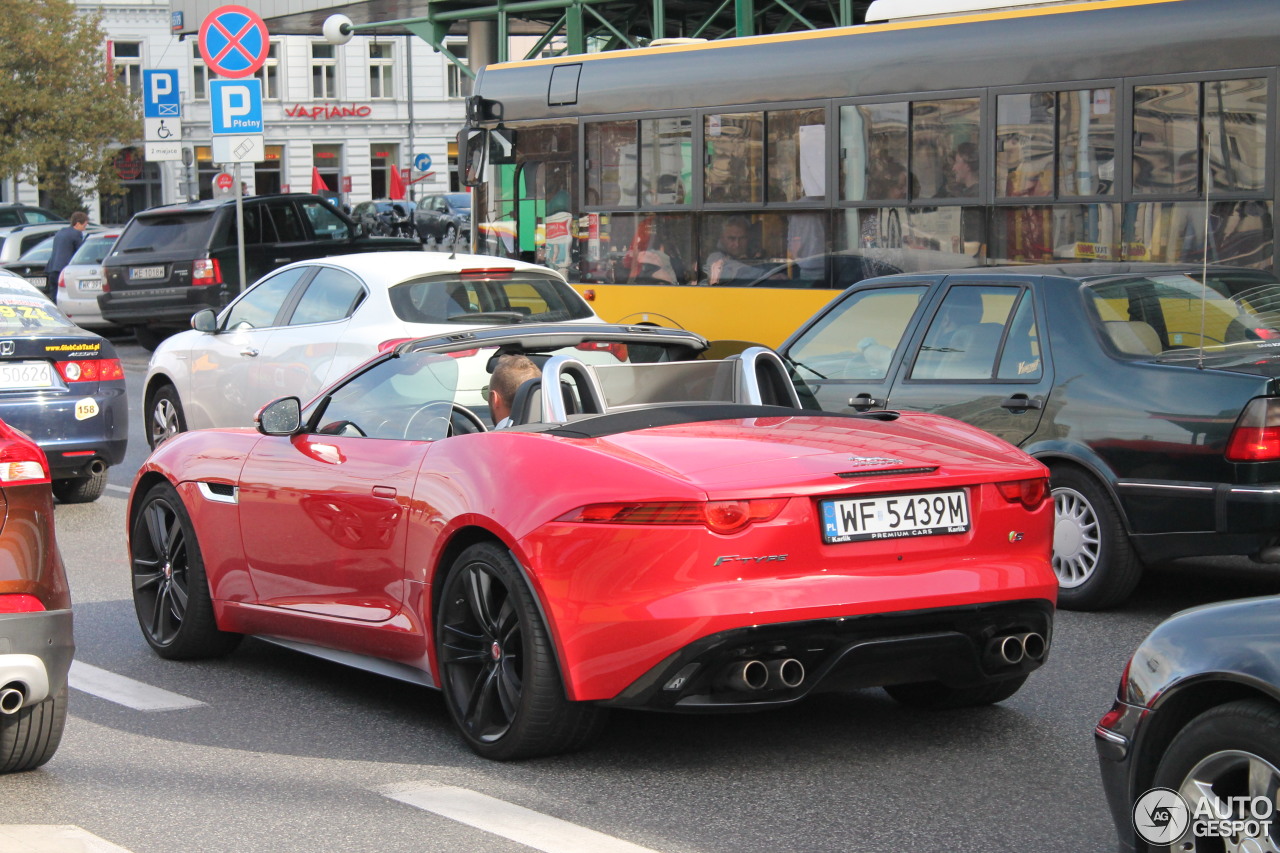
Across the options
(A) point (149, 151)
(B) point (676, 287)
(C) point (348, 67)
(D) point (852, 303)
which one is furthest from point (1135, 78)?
(C) point (348, 67)

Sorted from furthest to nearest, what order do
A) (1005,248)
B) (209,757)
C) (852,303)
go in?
(1005,248), (852,303), (209,757)

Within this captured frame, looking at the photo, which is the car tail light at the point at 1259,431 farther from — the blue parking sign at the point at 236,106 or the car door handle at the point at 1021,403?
the blue parking sign at the point at 236,106

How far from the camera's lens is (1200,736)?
3.46m

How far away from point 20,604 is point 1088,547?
4600 mm

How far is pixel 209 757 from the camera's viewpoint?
212 inches

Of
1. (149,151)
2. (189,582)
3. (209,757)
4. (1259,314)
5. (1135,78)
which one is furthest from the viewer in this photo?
(149,151)

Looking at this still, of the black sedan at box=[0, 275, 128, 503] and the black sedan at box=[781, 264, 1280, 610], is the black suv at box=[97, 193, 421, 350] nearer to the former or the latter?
the black sedan at box=[0, 275, 128, 503]

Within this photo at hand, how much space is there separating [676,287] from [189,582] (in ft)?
23.1

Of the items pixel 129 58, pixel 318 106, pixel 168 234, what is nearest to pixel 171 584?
pixel 168 234

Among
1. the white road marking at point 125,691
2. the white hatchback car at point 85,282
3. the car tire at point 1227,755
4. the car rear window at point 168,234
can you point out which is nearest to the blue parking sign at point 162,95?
the white hatchback car at point 85,282

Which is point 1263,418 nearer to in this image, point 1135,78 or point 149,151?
point 1135,78

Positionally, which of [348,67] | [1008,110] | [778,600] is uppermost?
[348,67]

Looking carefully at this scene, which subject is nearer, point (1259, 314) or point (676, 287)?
point (1259, 314)

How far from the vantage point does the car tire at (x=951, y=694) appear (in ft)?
18.8
